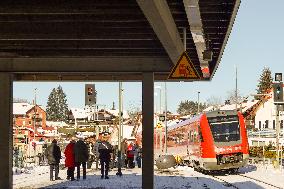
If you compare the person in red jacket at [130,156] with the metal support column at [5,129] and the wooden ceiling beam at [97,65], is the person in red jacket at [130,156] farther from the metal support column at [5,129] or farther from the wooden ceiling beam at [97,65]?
the wooden ceiling beam at [97,65]

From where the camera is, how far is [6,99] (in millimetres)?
17391

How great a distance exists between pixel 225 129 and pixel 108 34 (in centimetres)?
1831

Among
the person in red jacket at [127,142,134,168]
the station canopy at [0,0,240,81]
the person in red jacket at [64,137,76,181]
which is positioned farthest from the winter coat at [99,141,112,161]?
the person in red jacket at [127,142,134,168]

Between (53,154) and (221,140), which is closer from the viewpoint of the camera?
(53,154)

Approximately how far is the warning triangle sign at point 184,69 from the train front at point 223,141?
1813 cm

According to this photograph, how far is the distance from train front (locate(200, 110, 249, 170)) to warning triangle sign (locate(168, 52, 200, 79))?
1813cm

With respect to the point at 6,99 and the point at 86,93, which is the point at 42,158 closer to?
the point at 86,93

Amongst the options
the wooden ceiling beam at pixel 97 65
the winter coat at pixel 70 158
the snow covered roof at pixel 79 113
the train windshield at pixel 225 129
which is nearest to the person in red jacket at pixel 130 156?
the train windshield at pixel 225 129

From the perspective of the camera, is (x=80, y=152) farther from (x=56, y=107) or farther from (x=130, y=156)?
(x=56, y=107)

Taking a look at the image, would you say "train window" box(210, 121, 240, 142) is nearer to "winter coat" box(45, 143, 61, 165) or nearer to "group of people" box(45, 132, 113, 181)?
"group of people" box(45, 132, 113, 181)

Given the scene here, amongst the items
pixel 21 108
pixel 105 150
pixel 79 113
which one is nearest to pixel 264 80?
pixel 79 113

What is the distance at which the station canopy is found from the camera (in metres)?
10.5

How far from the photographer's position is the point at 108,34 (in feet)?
43.6

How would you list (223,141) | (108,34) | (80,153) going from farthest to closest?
(223,141), (80,153), (108,34)
